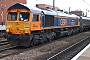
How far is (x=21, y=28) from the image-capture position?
14.4m

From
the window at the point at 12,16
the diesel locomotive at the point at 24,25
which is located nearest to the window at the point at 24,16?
the diesel locomotive at the point at 24,25

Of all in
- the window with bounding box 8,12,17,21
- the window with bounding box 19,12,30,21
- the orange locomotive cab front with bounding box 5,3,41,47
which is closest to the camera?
the orange locomotive cab front with bounding box 5,3,41,47

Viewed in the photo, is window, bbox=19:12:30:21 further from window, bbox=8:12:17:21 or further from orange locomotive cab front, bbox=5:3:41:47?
window, bbox=8:12:17:21

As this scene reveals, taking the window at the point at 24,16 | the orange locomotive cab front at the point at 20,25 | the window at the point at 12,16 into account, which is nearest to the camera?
the orange locomotive cab front at the point at 20,25

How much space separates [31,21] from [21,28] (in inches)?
37.4

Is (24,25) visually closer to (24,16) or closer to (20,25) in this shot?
(20,25)

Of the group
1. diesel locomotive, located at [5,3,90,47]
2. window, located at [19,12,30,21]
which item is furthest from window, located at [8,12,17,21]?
window, located at [19,12,30,21]

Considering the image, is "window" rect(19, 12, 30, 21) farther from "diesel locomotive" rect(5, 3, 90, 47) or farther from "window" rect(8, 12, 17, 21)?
"window" rect(8, 12, 17, 21)

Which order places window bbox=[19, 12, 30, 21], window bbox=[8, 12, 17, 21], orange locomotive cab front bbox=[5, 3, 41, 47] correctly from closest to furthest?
orange locomotive cab front bbox=[5, 3, 41, 47] → window bbox=[19, 12, 30, 21] → window bbox=[8, 12, 17, 21]

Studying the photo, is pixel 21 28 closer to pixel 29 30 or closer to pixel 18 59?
pixel 29 30

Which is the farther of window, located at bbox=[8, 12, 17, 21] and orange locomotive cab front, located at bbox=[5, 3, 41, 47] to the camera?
window, located at bbox=[8, 12, 17, 21]

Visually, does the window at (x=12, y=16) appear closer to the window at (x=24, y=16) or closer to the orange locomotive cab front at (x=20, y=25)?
the orange locomotive cab front at (x=20, y=25)

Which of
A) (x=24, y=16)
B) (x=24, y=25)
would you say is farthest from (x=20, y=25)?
(x=24, y=16)

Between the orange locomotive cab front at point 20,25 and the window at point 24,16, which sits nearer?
the orange locomotive cab front at point 20,25
